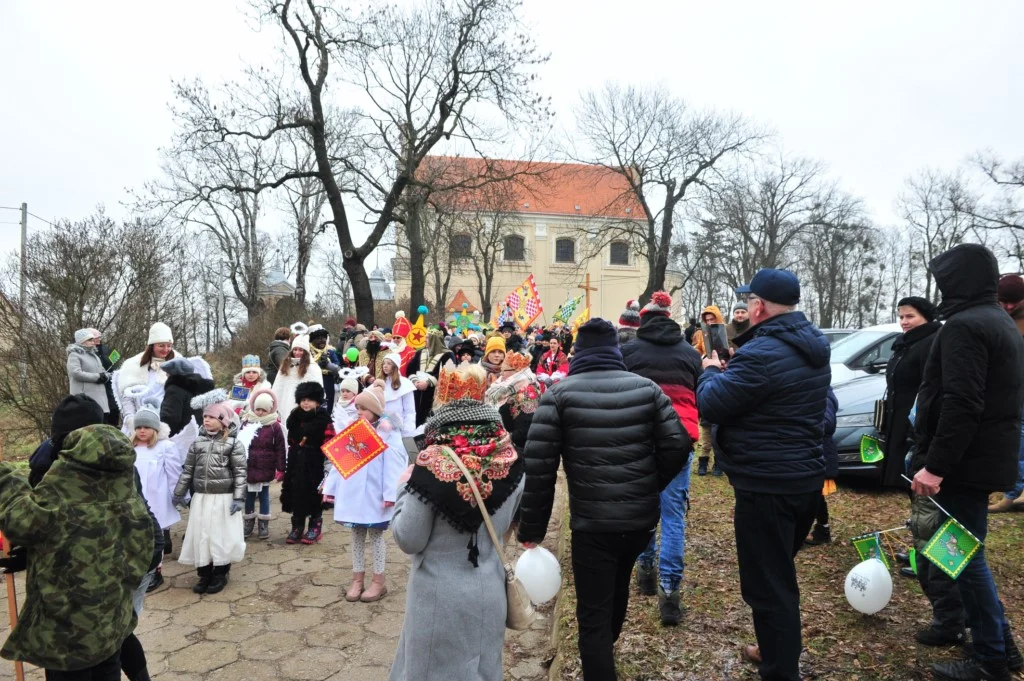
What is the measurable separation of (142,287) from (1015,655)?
37.8ft

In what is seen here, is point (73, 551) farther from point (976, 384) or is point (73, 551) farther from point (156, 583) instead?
point (976, 384)

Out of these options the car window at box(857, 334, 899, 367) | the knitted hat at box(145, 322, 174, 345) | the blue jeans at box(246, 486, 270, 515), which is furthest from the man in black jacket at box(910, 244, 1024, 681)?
the knitted hat at box(145, 322, 174, 345)

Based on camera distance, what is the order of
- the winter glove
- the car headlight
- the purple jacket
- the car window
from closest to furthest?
the winter glove → the purple jacket → the car headlight → the car window

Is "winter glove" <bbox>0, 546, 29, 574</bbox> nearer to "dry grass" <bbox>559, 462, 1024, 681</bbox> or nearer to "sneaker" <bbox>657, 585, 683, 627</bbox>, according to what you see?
"dry grass" <bbox>559, 462, 1024, 681</bbox>

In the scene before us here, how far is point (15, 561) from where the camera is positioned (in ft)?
9.27

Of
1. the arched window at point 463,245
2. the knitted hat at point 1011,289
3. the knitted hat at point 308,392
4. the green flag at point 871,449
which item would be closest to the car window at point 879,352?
the green flag at point 871,449

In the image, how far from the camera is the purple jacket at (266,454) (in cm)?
603

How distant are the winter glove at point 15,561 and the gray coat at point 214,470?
214cm

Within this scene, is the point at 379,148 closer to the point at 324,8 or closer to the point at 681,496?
the point at 324,8

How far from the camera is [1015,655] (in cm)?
324

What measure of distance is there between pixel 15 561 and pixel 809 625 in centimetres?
430

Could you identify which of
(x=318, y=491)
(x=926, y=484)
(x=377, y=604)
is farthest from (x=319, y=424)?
(x=926, y=484)

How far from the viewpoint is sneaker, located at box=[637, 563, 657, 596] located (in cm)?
463

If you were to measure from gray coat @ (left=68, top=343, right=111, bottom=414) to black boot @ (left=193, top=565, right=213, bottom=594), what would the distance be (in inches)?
136
